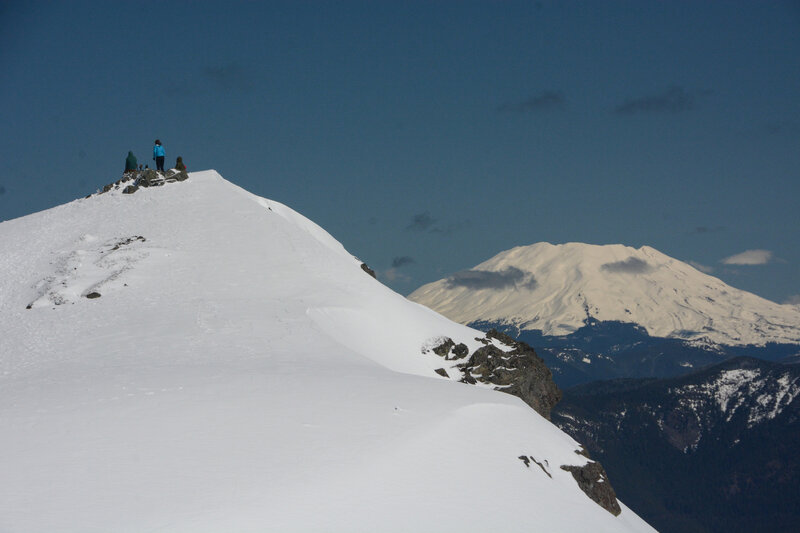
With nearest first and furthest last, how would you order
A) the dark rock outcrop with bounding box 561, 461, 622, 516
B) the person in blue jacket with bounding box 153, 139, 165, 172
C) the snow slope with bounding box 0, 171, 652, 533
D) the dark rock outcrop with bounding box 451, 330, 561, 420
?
the snow slope with bounding box 0, 171, 652, 533
the dark rock outcrop with bounding box 561, 461, 622, 516
the dark rock outcrop with bounding box 451, 330, 561, 420
the person in blue jacket with bounding box 153, 139, 165, 172

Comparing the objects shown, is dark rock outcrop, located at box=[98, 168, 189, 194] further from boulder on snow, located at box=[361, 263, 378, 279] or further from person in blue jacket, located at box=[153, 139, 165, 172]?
boulder on snow, located at box=[361, 263, 378, 279]

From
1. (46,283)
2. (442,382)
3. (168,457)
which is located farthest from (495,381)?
(46,283)

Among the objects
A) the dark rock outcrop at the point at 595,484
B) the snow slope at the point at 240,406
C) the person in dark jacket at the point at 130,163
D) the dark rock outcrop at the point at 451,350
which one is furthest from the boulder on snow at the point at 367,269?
the dark rock outcrop at the point at 595,484

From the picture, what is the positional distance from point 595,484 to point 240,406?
67.6ft

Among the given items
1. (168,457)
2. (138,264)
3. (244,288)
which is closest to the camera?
(168,457)

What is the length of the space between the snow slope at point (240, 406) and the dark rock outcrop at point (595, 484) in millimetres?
976

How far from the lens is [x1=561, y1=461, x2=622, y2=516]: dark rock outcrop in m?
43.6

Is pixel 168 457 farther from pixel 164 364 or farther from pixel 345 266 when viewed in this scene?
pixel 345 266

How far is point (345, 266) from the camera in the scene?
71250mm

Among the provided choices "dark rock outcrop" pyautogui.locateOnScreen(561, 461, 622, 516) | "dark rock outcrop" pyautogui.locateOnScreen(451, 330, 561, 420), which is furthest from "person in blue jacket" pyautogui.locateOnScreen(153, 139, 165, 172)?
"dark rock outcrop" pyautogui.locateOnScreen(561, 461, 622, 516)

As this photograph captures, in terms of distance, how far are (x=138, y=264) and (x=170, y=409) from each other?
3320 cm

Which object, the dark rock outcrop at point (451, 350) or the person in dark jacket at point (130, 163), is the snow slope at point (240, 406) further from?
the person in dark jacket at point (130, 163)

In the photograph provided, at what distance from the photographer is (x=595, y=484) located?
45.6 meters

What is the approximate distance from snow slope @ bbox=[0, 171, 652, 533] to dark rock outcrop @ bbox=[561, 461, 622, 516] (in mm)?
976
